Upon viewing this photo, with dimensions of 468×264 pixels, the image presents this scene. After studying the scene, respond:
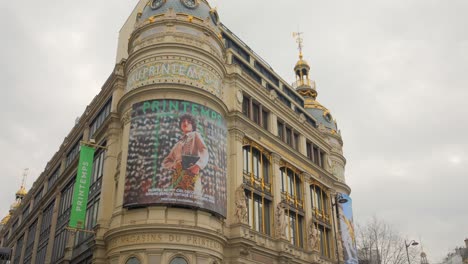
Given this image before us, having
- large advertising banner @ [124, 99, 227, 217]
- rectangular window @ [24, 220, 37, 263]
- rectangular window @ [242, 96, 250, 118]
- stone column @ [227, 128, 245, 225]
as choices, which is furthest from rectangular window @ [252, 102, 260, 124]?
rectangular window @ [24, 220, 37, 263]

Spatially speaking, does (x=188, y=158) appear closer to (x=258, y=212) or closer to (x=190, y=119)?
(x=190, y=119)

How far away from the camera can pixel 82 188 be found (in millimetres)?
31703

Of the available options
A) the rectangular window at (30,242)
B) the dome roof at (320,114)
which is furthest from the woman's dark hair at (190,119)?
the rectangular window at (30,242)

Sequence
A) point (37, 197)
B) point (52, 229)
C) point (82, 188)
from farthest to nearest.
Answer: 1. point (37, 197)
2. point (52, 229)
3. point (82, 188)

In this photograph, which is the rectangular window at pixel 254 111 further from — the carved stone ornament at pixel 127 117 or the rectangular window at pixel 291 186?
the carved stone ornament at pixel 127 117

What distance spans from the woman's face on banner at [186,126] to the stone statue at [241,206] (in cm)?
599

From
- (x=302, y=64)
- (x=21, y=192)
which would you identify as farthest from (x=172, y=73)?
(x=21, y=192)

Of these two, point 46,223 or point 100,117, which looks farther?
point 46,223

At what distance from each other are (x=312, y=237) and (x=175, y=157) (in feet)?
54.9

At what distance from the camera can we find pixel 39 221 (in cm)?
4994

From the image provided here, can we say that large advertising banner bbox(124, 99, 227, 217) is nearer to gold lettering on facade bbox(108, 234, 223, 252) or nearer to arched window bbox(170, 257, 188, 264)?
gold lettering on facade bbox(108, 234, 223, 252)

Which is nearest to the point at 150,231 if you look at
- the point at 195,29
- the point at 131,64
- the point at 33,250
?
the point at 131,64

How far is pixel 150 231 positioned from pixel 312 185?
70.9 feet

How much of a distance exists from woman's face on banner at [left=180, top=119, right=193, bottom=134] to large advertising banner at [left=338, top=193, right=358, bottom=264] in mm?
23177
